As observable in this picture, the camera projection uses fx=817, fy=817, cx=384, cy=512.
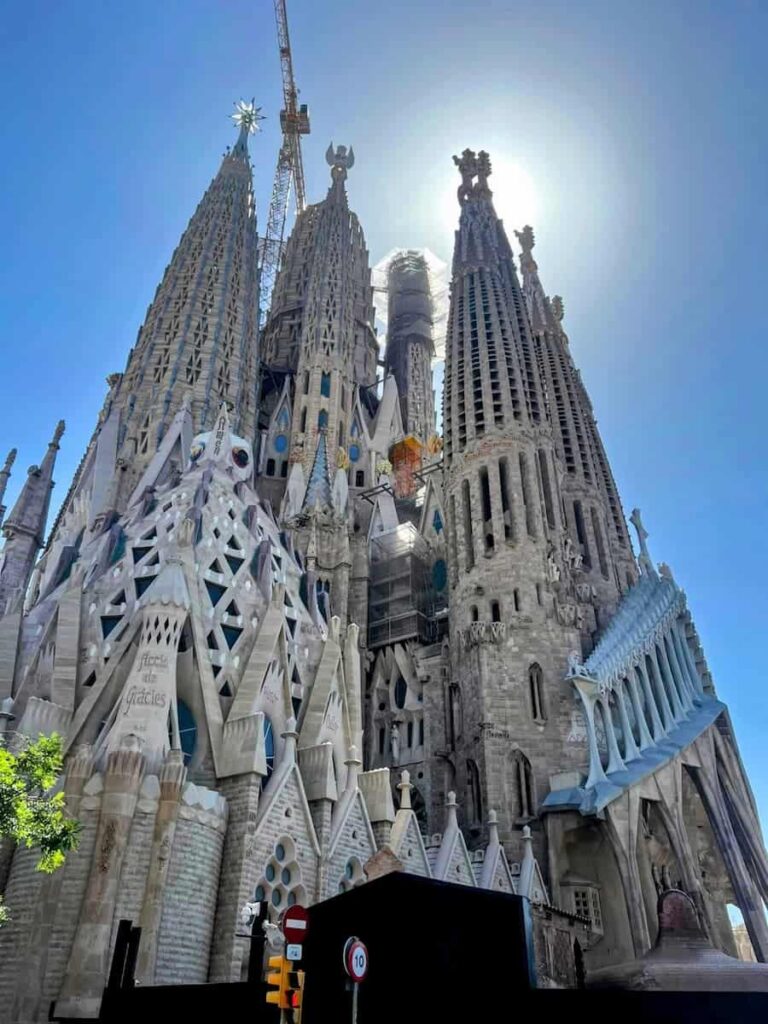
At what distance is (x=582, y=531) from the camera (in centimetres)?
3534

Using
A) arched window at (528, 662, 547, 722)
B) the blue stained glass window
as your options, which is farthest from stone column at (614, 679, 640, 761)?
the blue stained glass window

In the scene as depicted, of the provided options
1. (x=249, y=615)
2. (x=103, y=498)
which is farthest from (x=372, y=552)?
(x=249, y=615)

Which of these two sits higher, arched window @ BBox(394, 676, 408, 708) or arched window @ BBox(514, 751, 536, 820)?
arched window @ BBox(394, 676, 408, 708)

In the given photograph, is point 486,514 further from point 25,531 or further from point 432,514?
point 25,531

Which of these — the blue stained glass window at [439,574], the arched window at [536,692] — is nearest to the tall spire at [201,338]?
the blue stained glass window at [439,574]

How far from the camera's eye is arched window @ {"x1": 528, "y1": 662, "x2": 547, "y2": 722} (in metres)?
25.3

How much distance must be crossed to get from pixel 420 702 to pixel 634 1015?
936 inches

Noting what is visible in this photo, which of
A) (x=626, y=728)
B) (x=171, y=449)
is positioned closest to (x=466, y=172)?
(x=171, y=449)

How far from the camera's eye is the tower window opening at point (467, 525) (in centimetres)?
3009

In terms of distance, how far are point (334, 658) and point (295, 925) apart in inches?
619

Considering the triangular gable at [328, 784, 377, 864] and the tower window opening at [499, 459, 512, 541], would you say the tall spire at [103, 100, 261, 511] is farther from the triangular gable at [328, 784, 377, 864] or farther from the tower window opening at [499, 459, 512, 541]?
the triangular gable at [328, 784, 377, 864]

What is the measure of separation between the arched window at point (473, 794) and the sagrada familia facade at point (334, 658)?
0.30ft

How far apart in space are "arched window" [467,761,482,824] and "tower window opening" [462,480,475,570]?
744cm

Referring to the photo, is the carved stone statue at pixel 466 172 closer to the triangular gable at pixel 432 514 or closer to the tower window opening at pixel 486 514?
the triangular gable at pixel 432 514
